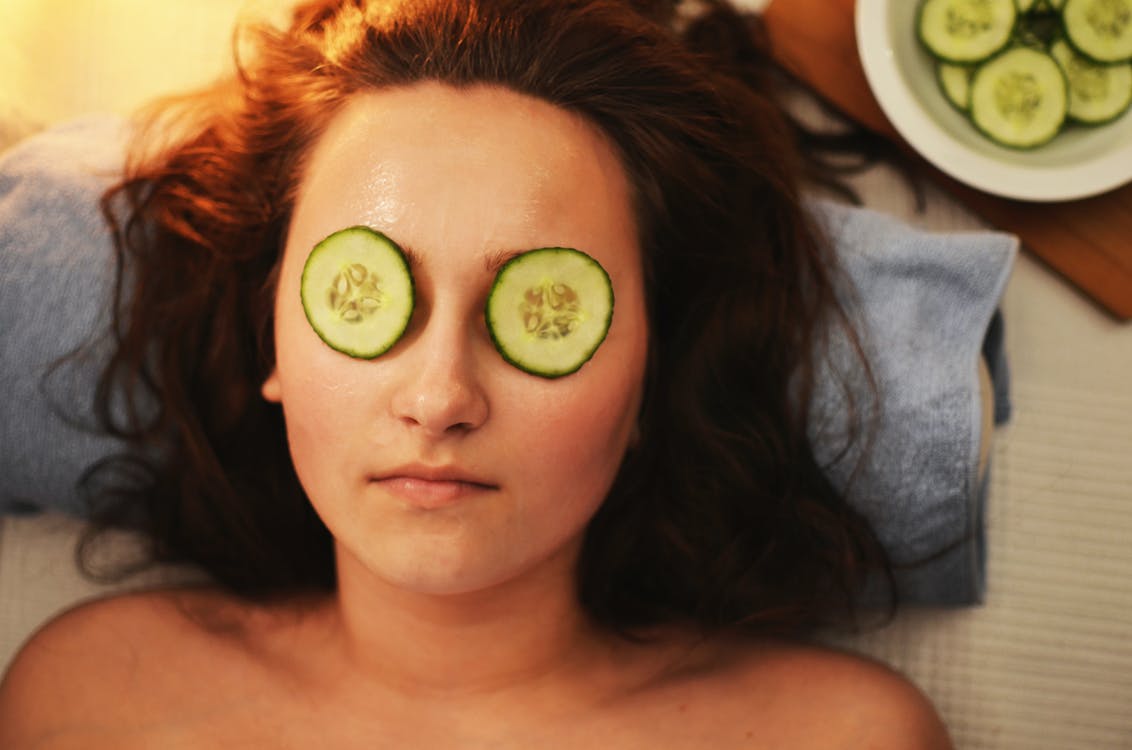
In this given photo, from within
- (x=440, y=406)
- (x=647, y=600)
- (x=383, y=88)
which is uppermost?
(x=383, y=88)

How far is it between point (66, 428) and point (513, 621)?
0.87m

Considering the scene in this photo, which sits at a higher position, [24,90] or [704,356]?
[24,90]

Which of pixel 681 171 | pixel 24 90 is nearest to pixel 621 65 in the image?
pixel 681 171

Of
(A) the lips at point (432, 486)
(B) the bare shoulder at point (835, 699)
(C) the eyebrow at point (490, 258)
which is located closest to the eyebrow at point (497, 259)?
(C) the eyebrow at point (490, 258)

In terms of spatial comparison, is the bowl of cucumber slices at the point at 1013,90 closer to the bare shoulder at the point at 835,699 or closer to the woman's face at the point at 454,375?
the woman's face at the point at 454,375

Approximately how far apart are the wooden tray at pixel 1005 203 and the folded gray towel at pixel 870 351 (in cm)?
23

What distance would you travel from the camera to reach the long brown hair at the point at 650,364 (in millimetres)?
1677

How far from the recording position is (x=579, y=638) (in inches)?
67.8

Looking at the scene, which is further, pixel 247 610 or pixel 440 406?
pixel 247 610

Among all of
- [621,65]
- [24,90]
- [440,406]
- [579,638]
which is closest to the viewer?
[440,406]

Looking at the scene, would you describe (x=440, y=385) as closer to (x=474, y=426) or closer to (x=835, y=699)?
(x=474, y=426)

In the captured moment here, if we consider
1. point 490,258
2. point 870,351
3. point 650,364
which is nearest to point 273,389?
point 490,258

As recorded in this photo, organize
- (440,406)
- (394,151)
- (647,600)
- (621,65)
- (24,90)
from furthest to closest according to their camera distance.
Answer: (24,90) → (647,600) → (621,65) → (394,151) → (440,406)

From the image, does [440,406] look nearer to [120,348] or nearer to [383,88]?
[383,88]
